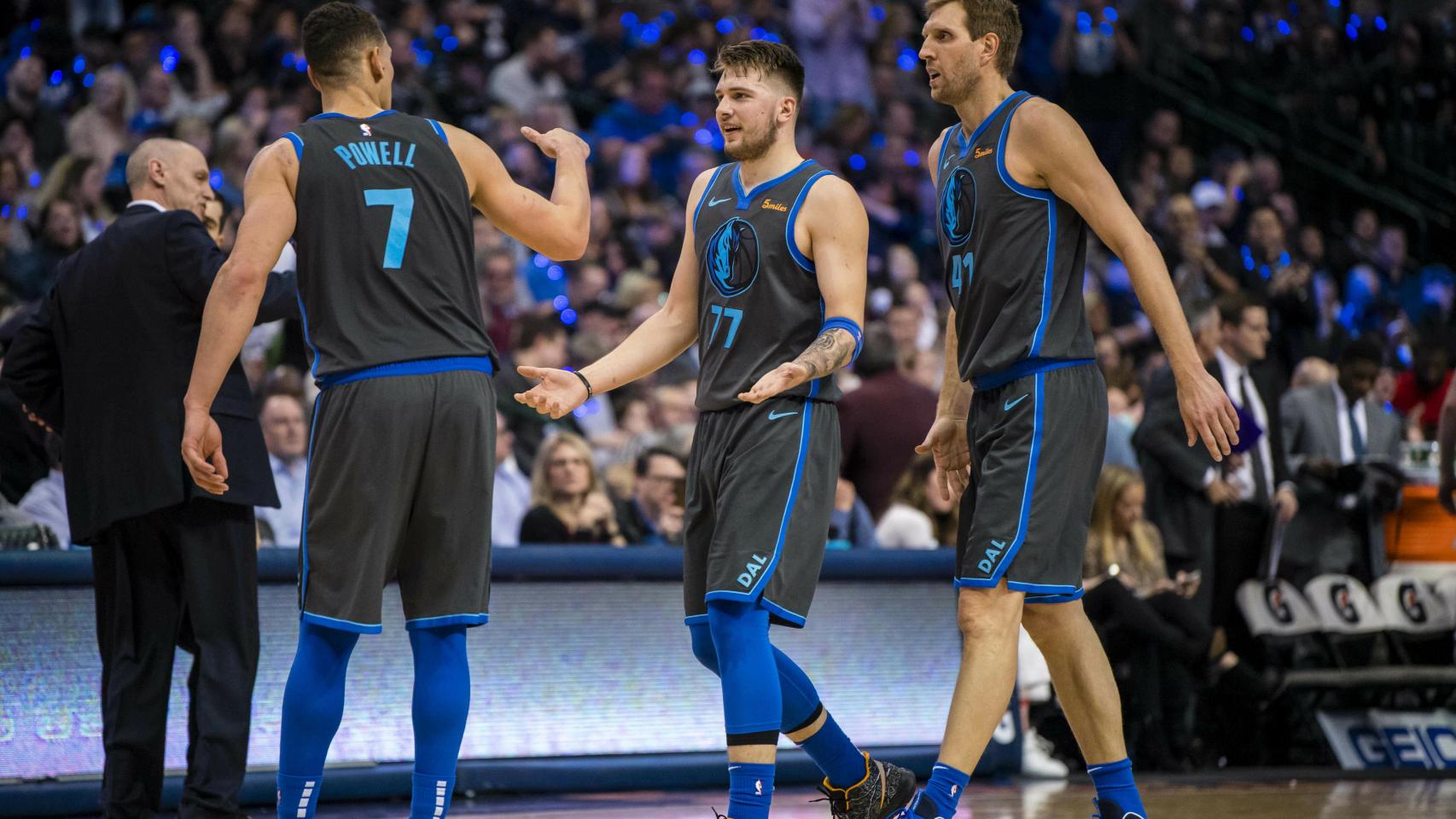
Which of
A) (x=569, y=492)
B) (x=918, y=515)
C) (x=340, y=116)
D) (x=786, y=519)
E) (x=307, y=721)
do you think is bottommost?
(x=307, y=721)

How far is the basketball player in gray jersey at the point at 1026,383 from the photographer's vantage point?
4719mm

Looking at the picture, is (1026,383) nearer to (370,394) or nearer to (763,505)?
(763,505)

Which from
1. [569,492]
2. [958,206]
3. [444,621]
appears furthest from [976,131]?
[569,492]

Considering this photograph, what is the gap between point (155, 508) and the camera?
17.8ft

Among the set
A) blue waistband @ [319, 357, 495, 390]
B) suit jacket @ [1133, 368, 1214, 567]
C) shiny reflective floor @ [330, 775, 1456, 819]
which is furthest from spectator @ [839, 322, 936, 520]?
blue waistband @ [319, 357, 495, 390]

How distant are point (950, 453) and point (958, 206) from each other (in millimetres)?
746

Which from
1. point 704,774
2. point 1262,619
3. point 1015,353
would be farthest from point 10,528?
point 1262,619

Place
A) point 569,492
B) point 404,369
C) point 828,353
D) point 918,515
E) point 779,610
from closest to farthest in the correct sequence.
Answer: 1. point 404,369
2. point 828,353
3. point 779,610
4. point 569,492
5. point 918,515

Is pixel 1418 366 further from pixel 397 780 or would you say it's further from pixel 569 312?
pixel 397 780

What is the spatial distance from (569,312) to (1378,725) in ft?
18.1

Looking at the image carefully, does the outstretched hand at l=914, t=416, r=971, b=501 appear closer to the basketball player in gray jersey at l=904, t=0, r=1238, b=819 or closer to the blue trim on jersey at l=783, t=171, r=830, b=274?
the basketball player in gray jersey at l=904, t=0, r=1238, b=819

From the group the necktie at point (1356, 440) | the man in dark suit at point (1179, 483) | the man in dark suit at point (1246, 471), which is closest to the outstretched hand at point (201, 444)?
the man in dark suit at point (1179, 483)

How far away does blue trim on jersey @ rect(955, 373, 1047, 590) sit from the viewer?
4.72 metres

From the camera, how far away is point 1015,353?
479 centimetres
